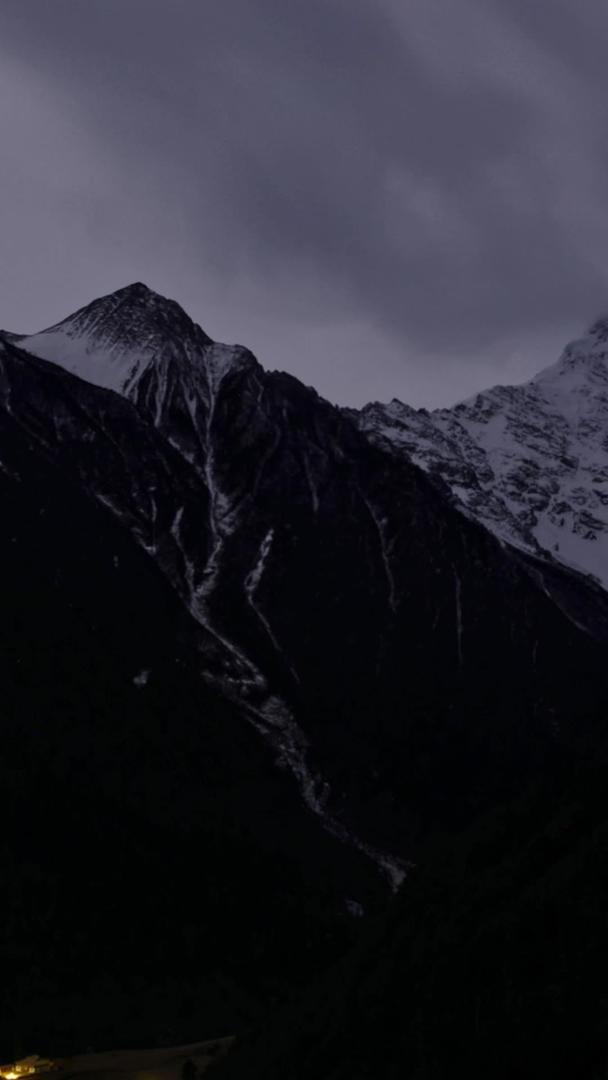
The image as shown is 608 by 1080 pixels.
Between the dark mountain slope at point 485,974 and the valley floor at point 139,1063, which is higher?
the dark mountain slope at point 485,974

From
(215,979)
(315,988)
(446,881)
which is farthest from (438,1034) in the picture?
(215,979)

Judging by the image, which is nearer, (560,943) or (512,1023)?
(512,1023)

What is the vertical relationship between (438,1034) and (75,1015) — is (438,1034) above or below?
above

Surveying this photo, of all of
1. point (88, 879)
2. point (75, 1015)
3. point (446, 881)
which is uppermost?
point (446, 881)

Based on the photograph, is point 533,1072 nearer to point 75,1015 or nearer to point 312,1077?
point 312,1077

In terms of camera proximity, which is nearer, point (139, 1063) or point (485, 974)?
point (485, 974)

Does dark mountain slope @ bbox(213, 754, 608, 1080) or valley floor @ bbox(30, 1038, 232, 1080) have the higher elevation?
dark mountain slope @ bbox(213, 754, 608, 1080)

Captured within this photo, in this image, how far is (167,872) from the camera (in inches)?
7795

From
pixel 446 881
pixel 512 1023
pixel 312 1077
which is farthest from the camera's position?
pixel 446 881

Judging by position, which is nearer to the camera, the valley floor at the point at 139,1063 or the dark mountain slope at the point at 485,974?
the dark mountain slope at the point at 485,974

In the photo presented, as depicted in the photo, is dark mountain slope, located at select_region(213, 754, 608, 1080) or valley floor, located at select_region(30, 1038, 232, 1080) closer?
dark mountain slope, located at select_region(213, 754, 608, 1080)

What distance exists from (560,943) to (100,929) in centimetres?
10424

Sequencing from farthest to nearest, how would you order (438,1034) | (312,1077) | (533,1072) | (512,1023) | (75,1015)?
1. (75,1015)
2. (312,1077)
3. (438,1034)
4. (512,1023)
5. (533,1072)

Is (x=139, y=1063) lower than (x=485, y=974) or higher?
lower
